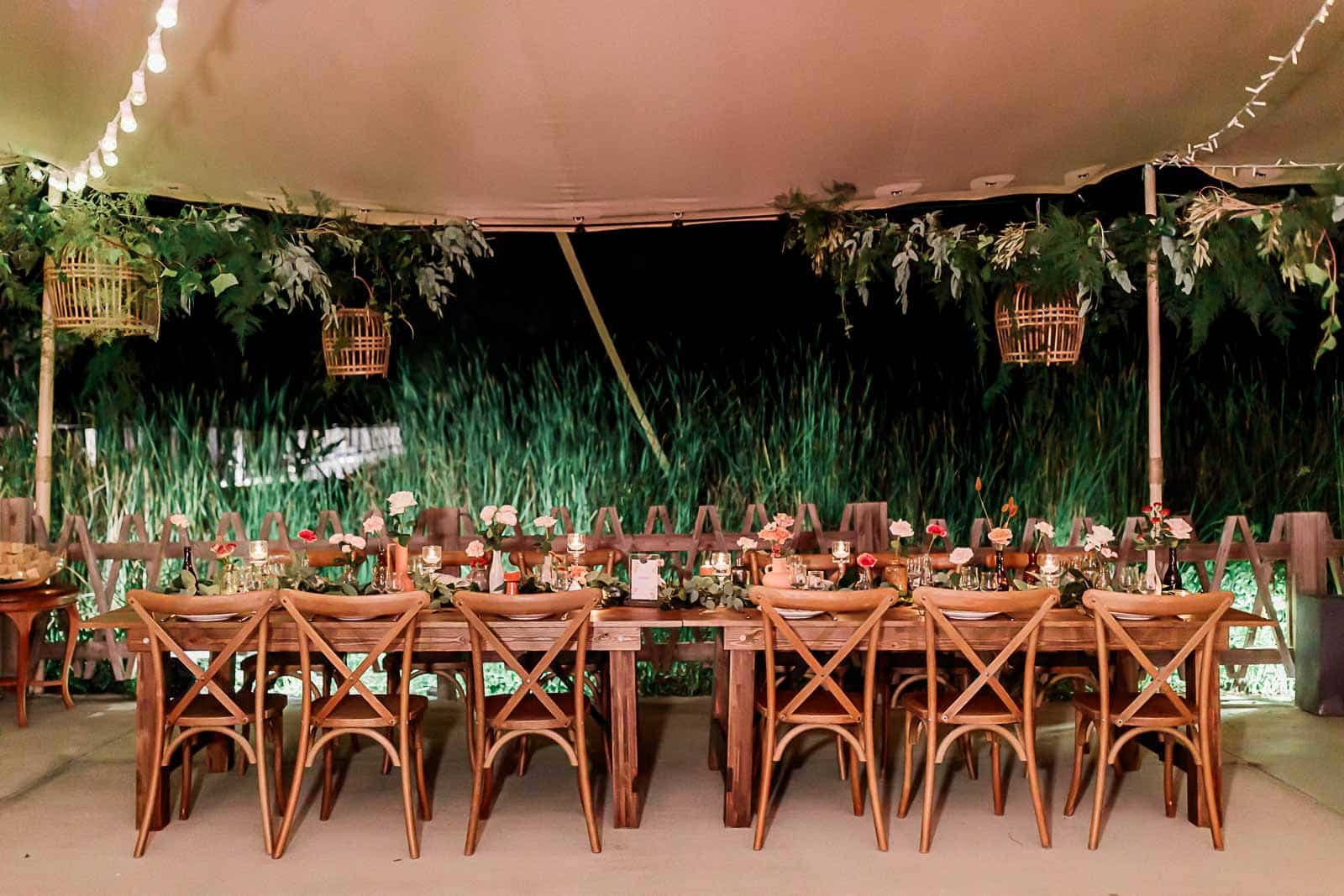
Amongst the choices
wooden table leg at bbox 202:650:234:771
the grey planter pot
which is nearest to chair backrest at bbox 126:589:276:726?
wooden table leg at bbox 202:650:234:771

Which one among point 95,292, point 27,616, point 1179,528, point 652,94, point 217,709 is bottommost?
point 217,709

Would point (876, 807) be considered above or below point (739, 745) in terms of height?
below

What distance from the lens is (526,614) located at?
13.1ft

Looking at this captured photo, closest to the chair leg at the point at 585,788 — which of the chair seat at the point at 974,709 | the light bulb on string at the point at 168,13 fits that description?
the chair seat at the point at 974,709

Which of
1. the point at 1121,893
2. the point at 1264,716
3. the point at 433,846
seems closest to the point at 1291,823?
→ the point at 1121,893

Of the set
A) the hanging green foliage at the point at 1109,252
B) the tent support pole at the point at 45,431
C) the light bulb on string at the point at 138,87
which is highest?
the light bulb on string at the point at 138,87

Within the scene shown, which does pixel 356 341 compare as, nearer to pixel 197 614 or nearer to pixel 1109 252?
pixel 197 614

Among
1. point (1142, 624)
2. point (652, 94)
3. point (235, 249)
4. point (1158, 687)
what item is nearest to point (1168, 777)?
point (1158, 687)

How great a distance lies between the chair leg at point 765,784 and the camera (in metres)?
3.89

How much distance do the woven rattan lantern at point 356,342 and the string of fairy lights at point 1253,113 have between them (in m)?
4.18

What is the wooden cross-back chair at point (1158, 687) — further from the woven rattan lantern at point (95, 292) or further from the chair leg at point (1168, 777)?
the woven rattan lantern at point (95, 292)

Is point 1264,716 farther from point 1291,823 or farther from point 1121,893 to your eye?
point 1121,893

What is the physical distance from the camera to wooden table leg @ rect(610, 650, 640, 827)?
4.11 meters

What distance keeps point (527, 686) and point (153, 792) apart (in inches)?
51.1
